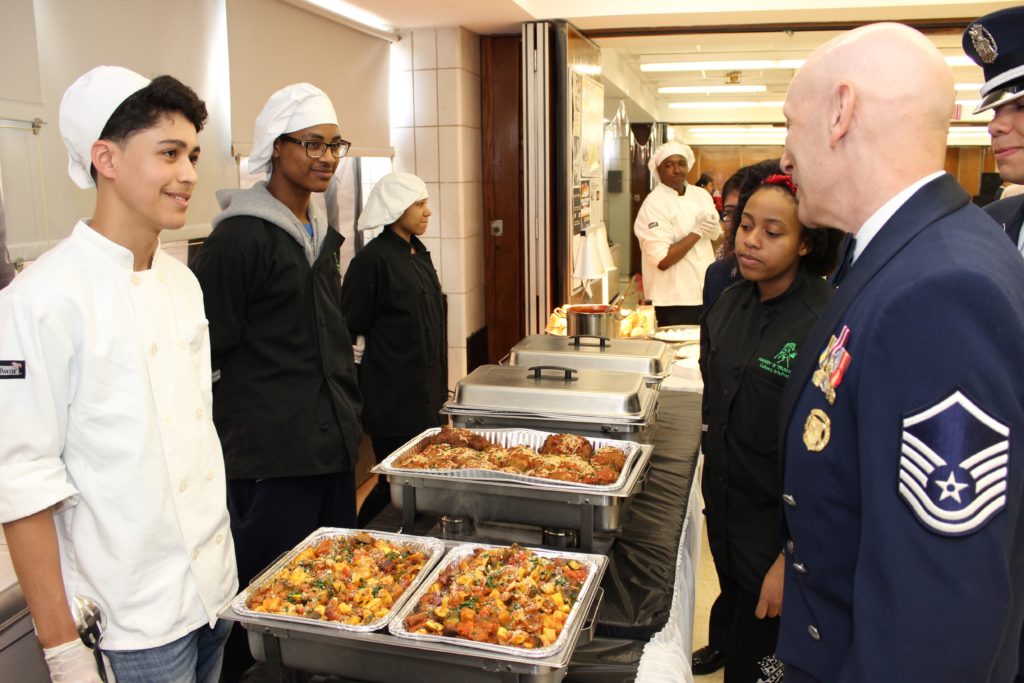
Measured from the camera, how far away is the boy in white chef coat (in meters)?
1.16

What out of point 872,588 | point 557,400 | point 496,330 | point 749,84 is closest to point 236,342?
point 557,400

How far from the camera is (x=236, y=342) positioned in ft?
6.25

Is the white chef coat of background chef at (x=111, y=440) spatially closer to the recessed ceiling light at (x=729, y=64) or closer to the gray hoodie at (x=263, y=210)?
the gray hoodie at (x=263, y=210)

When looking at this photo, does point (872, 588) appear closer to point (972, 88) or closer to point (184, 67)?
point (184, 67)

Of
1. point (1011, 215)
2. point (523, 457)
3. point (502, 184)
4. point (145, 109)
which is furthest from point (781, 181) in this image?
point (502, 184)

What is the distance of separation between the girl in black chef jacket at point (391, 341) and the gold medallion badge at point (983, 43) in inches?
75.2

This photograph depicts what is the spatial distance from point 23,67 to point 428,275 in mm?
1455

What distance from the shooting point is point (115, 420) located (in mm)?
1238

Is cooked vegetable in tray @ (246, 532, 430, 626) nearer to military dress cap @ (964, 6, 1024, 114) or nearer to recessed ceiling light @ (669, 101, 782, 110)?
military dress cap @ (964, 6, 1024, 114)

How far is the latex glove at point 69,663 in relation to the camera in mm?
1175

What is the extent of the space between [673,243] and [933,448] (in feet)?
12.6

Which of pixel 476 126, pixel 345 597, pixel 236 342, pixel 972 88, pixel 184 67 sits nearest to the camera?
pixel 345 597

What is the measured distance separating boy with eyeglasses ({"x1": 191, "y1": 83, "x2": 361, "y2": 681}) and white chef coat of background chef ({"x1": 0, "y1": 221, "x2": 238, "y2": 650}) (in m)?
0.53

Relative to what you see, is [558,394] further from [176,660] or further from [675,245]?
[675,245]
